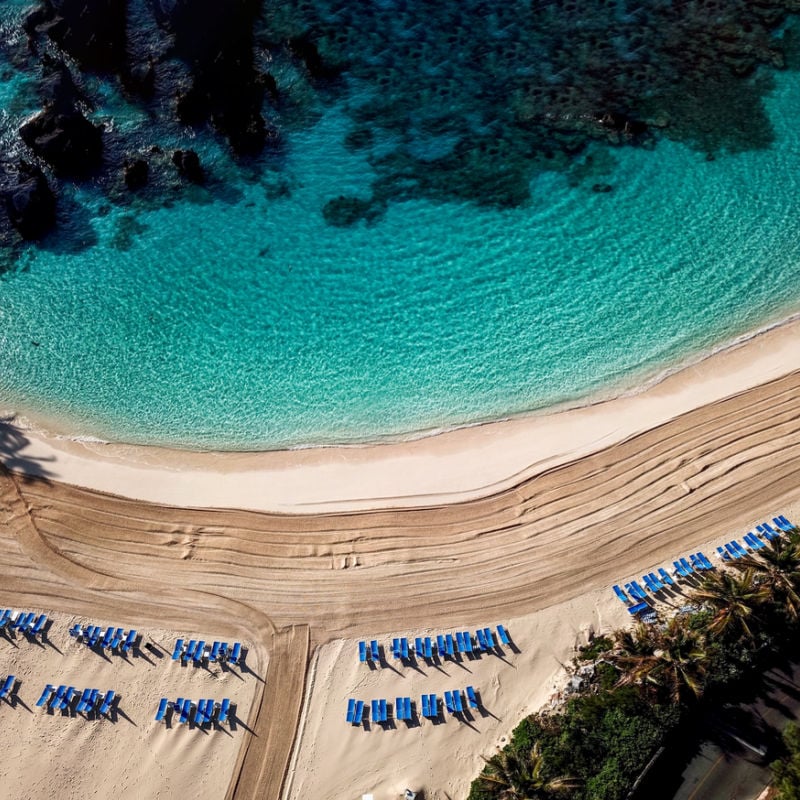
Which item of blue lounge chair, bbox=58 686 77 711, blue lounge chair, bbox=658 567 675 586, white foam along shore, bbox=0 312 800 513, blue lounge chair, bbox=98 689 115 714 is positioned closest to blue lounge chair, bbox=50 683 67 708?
blue lounge chair, bbox=58 686 77 711

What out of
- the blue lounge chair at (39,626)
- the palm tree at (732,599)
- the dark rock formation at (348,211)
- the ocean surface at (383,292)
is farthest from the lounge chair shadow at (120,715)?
the dark rock formation at (348,211)

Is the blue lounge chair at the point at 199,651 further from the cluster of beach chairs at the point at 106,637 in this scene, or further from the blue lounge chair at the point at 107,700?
the cluster of beach chairs at the point at 106,637

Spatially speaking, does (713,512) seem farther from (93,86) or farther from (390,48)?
(93,86)

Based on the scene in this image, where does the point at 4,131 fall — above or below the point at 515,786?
above

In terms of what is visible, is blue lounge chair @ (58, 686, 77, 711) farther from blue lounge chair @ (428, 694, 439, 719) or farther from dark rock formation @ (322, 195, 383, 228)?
dark rock formation @ (322, 195, 383, 228)

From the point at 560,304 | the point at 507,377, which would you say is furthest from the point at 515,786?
the point at 560,304

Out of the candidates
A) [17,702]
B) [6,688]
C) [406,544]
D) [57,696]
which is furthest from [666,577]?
[6,688]
